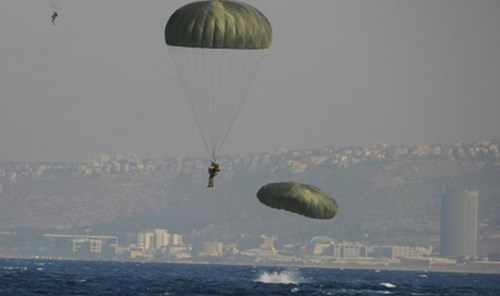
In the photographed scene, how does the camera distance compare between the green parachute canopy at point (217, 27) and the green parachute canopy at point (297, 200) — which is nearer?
the green parachute canopy at point (217, 27)

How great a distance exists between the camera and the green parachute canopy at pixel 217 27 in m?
113

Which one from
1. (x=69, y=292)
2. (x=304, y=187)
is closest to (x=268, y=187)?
(x=304, y=187)

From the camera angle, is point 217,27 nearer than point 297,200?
Yes

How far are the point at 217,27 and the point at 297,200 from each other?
27816 millimetres

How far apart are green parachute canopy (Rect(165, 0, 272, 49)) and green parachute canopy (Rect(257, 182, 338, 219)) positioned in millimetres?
24142

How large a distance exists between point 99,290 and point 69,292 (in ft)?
37.3

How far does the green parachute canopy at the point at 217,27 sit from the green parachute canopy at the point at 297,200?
24142 mm

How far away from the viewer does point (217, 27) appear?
372 feet

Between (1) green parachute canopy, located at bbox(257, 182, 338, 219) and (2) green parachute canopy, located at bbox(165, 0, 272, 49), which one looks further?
(1) green parachute canopy, located at bbox(257, 182, 338, 219)

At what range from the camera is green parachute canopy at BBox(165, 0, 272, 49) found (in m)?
113

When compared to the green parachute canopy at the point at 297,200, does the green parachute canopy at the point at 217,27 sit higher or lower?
higher

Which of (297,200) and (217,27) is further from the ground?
(217,27)

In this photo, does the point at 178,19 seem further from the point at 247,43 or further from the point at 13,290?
the point at 13,290

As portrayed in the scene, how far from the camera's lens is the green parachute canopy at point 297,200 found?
137m
